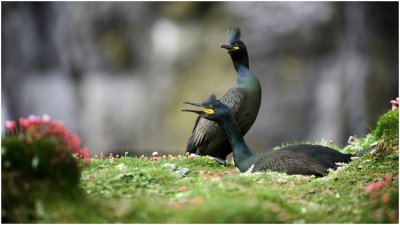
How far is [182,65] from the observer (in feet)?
64.7

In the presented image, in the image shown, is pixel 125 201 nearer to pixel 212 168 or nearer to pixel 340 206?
pixel 340 206

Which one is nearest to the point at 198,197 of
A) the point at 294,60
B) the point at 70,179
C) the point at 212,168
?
the point at 70,179

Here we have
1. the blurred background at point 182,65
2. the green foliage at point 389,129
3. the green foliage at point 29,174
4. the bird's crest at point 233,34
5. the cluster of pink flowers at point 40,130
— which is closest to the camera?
the green foliage at point 29,174

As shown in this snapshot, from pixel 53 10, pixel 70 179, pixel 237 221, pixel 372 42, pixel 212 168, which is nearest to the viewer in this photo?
pixel 237 221

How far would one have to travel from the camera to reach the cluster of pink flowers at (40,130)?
5.56 meters

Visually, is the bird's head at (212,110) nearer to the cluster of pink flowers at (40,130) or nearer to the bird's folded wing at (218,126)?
the bird's folded wing at (218,126)

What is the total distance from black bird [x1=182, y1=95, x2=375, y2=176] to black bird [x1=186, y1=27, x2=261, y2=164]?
600 mm

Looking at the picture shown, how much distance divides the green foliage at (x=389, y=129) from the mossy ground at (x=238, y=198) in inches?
24.8

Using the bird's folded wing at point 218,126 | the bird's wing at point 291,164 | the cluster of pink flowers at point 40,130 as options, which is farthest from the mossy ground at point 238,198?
the bird's folded wing at point 218,126

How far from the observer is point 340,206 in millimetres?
6102

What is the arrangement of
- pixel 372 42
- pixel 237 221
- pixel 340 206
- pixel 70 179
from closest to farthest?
pixel 237 221 < pixel 70 179 < pixel 340 206 < pixel 372 42

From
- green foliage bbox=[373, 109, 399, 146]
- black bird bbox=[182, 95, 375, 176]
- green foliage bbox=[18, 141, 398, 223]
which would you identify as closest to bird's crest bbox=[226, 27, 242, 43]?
black bird bbox=[182, 95, 375, 176]

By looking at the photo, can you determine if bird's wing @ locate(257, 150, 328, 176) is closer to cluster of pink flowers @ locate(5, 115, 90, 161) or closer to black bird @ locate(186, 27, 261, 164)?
black bird @ locate(186, 27, 261, 164)

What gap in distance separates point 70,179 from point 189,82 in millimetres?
14074
